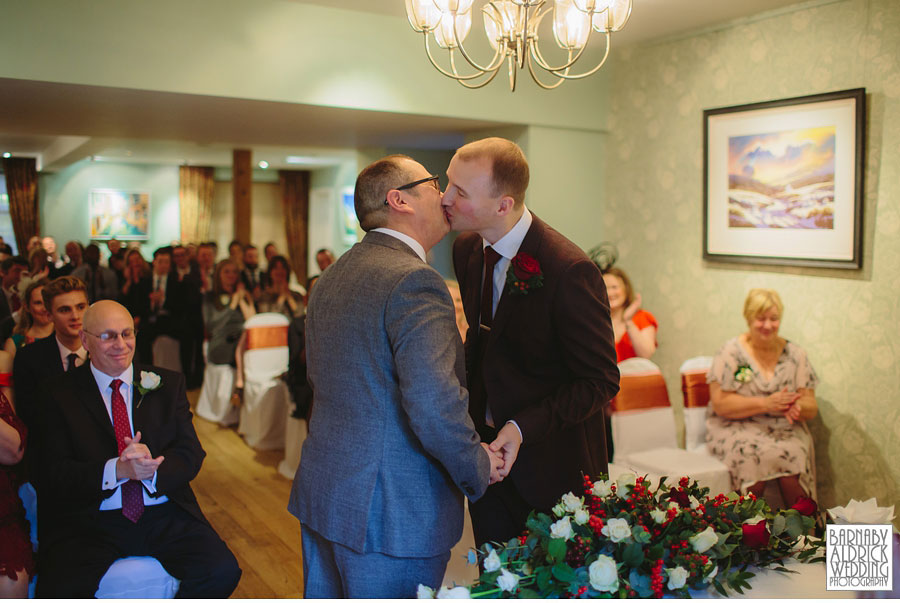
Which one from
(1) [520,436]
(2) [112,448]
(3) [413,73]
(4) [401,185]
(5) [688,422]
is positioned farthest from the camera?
(3) [413,73]

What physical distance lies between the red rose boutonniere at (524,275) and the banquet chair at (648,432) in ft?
7.12

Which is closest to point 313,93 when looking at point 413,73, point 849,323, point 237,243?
point 413,73

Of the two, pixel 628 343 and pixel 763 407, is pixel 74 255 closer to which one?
pixel 628 343

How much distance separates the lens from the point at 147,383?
2.78 meters

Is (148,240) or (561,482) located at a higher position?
(148,240)

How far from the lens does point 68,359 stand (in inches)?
126

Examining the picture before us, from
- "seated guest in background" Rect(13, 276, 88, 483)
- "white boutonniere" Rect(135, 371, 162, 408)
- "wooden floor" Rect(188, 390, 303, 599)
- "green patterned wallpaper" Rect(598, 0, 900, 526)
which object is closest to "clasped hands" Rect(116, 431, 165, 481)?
"white boutonniere" Rect(135, 371, 162, 408)

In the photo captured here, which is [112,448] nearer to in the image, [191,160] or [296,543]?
[296,543]

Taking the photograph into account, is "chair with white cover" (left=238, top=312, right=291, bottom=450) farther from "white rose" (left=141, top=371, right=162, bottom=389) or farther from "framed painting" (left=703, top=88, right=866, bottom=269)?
"framed painting" (left=703, top=88, right=866, bottom=269)

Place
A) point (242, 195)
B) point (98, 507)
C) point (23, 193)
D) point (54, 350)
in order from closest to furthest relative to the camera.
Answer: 1. point (98, 507)
2. point (54, 350)
3. point (23, 193)
4. point (242, 195)

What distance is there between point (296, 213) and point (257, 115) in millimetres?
11292

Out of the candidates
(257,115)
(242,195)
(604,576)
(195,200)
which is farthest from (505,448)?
(195,200)

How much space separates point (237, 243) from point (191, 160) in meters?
5.92

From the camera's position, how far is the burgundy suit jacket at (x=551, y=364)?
2.03 metres
